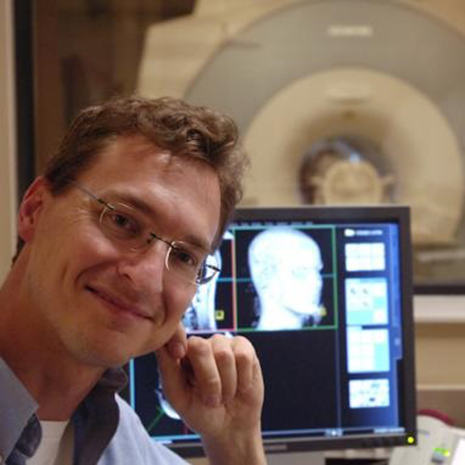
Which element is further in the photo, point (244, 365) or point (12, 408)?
point (244, 365)

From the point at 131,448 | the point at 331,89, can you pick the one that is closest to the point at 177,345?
the point at 131,448

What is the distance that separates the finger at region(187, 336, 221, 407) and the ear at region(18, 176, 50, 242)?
32 centimetres

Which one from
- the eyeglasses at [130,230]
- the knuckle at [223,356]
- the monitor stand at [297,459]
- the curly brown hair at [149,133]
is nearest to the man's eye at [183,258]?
the eyeglasses at [130,230]

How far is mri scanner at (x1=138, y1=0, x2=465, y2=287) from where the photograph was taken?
2.47 metres

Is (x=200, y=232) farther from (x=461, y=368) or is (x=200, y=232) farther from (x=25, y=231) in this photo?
(x=461, y=368)

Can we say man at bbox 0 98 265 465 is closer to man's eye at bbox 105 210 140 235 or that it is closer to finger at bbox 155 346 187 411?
man's eye at bbox 105 210 140 235

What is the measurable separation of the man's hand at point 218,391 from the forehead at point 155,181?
257 millimetres

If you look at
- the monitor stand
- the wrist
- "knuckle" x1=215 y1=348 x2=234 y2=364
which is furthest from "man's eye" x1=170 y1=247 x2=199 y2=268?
the monitor stand

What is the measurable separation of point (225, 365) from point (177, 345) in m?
0.08

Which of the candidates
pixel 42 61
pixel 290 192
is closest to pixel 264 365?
pixel 290 192

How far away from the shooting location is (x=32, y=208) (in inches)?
41.1

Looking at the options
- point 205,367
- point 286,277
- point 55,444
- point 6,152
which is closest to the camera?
point 55,444

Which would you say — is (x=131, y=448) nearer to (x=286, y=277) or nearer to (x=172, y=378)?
(x=172, y=378)

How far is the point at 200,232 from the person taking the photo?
3.34 feet
